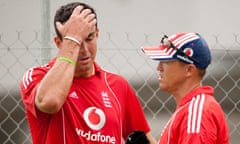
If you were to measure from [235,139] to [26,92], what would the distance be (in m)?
2.09

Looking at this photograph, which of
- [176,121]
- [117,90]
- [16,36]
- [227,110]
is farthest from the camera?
[227,110]

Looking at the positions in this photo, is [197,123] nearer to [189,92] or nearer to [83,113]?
[189,92]

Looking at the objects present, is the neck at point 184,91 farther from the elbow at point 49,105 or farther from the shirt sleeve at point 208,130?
the elbow at point 49,105

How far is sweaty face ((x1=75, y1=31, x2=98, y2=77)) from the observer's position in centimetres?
399

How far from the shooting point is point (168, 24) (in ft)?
16.5

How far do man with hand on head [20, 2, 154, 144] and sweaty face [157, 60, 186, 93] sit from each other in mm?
347

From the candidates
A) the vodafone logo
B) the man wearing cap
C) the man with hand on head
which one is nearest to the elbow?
the man with hand on head

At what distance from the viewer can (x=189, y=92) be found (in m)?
3.81

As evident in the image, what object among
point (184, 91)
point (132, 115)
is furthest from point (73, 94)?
point (184, 91)

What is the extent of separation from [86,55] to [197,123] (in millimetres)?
759

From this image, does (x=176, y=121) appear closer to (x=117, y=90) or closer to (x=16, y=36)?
(x=117, y=90)

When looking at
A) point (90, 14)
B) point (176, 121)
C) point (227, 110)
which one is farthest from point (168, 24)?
point (176, 121)

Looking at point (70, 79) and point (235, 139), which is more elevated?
point (70, 79)

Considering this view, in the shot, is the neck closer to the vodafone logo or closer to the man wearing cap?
the man wearing cap
